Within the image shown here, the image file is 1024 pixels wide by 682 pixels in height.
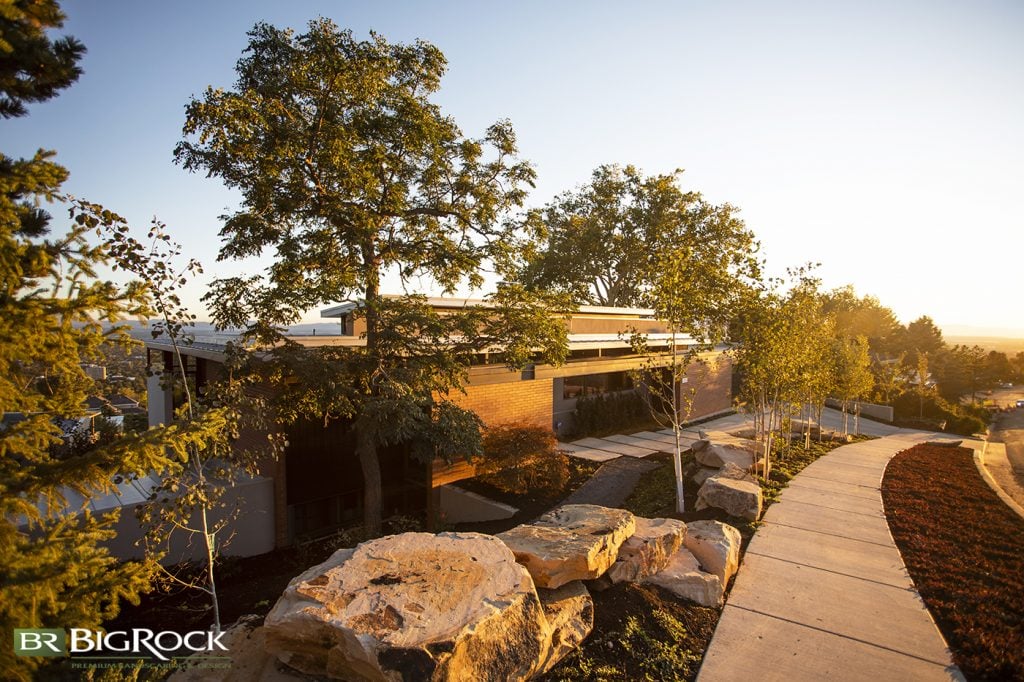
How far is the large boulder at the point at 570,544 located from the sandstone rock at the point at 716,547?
1.03 metres

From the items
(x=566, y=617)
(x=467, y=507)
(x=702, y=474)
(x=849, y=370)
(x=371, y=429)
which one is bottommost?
(x=467, y=507)

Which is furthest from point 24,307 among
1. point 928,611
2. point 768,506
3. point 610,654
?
point 768,506

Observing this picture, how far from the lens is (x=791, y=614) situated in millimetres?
5941

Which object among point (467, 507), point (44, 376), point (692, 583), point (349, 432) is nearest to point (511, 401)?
point (467, 507)

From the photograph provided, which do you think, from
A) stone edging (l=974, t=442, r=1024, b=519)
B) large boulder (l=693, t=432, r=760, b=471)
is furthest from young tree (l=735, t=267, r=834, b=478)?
stone edging (l=974, t=442, r=1024, b=519)

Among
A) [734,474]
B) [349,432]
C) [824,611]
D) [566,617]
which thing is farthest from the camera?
[349,432]

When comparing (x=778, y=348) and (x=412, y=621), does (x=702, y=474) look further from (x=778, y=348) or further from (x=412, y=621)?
(x=412, y=621)

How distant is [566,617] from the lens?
5207mm

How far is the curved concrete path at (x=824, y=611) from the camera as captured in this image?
4992 mm

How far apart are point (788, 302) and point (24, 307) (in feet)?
44.5

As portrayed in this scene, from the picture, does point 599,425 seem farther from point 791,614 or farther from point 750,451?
point 791,614

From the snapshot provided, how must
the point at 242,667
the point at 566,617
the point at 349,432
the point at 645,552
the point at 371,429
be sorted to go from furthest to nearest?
1. the point at 349,432
2. the point at 371,429
3. the point at 645,552
4. the point at 566,617
5. the point at 242,667

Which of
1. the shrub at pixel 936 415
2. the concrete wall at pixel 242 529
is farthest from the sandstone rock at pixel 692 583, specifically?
the shrub at pixel 936 415

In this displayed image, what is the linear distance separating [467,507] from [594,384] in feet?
30.6
